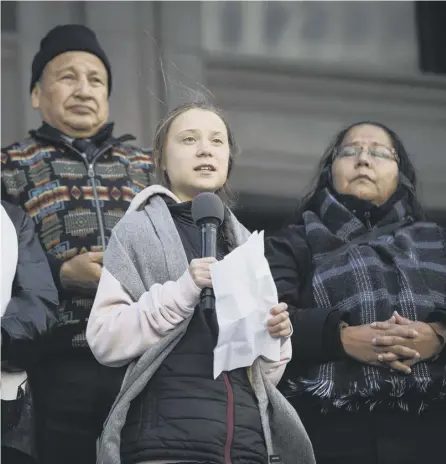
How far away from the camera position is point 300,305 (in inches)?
212

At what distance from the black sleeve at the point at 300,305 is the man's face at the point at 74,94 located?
836 mm

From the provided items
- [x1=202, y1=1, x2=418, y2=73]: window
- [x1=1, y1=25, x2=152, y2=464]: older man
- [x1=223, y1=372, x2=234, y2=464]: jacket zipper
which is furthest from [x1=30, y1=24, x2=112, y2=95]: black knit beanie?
[x1=223, y1=372, x2=234, y2=464]: jacket zipper

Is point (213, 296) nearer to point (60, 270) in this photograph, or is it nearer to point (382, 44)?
point (60, 270)

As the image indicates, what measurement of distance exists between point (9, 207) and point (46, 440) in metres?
0.81

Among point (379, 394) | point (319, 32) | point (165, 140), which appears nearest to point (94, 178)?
point (165, 140)

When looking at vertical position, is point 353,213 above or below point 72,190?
below

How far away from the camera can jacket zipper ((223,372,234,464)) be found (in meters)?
4.38

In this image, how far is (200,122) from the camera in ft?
16.6

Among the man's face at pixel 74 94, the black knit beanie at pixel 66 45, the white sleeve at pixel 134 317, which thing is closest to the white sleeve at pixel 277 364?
the white sleeve at pixel 134 317

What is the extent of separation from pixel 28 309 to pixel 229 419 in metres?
0.92

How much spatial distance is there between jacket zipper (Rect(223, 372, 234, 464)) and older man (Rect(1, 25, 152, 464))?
628mm

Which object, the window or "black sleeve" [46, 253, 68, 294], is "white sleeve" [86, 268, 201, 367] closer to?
"black sleeve" [46, 253, 68, 294]

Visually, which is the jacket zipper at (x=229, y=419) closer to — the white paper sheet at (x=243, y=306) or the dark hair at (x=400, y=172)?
the white paper sheet at (x=243, y=306)

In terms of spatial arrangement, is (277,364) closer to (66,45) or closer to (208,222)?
(208,222)
